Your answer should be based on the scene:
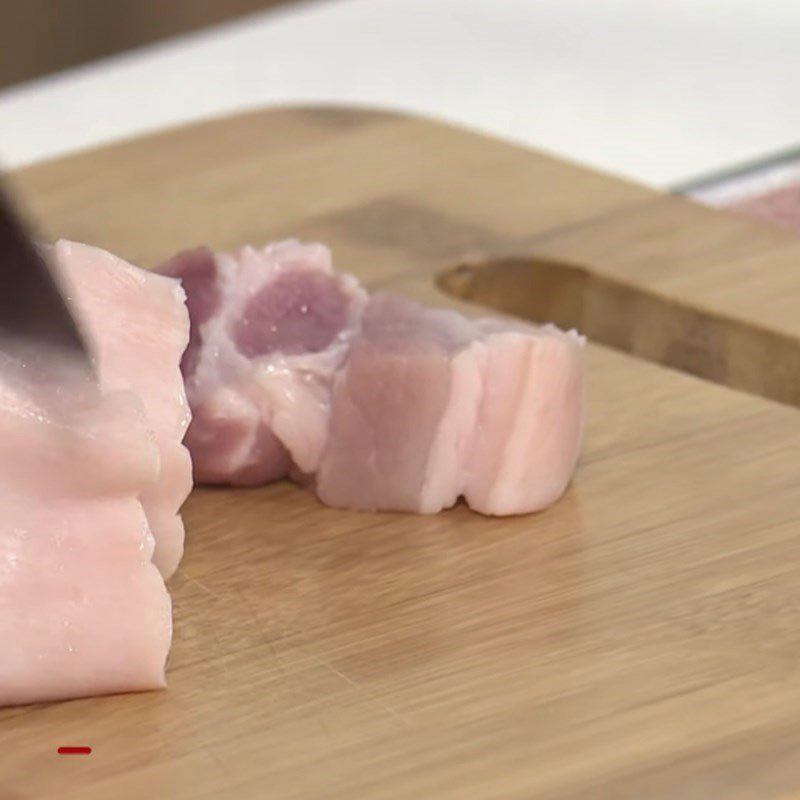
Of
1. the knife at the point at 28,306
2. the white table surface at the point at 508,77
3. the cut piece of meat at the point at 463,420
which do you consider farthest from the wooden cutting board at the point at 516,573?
the white table surface at the point at 508,77

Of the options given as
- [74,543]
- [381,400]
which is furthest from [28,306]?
[381,400]

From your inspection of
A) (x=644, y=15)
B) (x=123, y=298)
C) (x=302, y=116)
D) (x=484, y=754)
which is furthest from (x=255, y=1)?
(x=484, y=754)

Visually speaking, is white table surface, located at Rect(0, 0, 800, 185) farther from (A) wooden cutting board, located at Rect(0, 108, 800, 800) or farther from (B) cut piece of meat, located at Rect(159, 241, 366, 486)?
(B) cut piece of meat, located at Rect(159, 241, 366, 486)

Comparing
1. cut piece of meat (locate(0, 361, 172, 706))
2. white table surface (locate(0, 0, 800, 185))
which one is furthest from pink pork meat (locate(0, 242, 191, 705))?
white table surface (locate(0, 0, 800, 185))

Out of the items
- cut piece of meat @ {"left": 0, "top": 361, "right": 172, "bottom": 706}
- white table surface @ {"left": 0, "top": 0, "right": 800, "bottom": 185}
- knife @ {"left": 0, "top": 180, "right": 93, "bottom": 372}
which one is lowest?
white table surface @ {"left": 0, "top": 0, "right": 800, "bottom": 185}

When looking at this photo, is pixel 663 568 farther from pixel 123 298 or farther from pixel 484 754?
pixel 123 298

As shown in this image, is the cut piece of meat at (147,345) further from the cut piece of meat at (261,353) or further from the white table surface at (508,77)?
the white table surface at (508,77)
